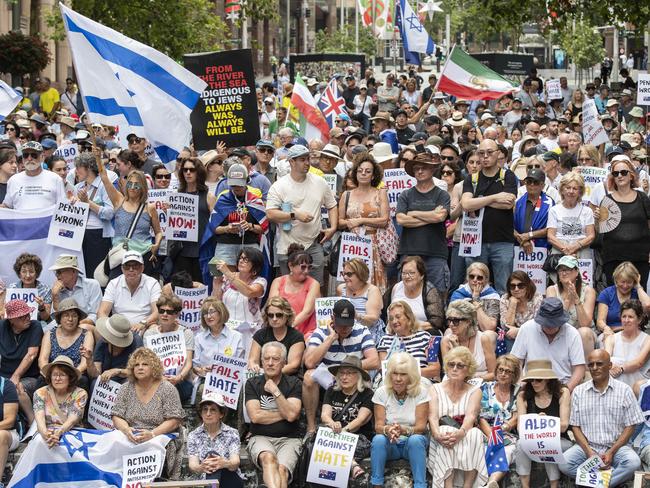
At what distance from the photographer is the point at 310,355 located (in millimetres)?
12844

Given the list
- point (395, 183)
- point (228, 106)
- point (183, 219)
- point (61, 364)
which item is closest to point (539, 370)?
point (395, 183)

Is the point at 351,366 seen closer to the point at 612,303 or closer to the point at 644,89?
the point at 612,303

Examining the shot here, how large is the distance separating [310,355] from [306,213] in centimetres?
215

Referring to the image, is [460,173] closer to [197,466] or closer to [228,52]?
[228,52]

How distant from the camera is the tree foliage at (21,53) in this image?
34.6m

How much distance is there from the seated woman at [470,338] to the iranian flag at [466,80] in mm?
9077

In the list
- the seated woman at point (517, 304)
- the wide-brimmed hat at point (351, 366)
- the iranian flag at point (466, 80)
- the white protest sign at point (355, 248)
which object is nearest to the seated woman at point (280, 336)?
the wide-brimmed hat at point (351, 366)

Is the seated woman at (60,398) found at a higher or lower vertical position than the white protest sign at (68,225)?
lower

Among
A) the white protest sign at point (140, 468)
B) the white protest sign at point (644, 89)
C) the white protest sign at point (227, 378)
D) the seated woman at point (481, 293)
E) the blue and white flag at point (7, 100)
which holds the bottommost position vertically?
the white protest sign at point (140, 468)

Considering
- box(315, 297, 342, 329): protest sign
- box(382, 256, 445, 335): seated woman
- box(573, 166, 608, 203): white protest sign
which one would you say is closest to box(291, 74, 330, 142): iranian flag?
box(573, 166, 608, 203): white protest sign

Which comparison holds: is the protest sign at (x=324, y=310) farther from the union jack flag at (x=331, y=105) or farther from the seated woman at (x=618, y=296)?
the union jack flag at (x=331, y=105)

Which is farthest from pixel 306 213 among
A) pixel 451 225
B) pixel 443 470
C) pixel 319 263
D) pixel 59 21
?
pixel 59 21

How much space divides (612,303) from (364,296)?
226 cm

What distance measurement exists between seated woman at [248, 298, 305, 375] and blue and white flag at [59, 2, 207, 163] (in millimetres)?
2511
